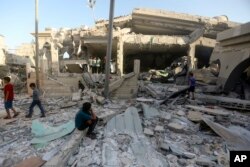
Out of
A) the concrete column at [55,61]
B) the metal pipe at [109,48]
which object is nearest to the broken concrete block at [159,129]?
the metal pipe at [109,48]

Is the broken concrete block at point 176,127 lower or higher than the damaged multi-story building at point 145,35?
lower

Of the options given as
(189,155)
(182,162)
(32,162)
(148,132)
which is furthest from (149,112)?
(32,162)

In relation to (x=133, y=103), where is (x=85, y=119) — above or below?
above

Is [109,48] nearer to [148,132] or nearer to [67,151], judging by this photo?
[148,132]

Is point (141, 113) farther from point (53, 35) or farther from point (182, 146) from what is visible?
point (53, 35)

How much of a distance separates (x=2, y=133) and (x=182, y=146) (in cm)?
490

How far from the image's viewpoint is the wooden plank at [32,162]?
4496mm

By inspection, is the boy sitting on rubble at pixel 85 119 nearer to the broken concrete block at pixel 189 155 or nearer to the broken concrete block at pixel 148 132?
the broken concrete block at pixel 148 132

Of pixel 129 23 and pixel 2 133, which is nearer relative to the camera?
pixel 2 133

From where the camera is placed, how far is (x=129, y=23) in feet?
59.2

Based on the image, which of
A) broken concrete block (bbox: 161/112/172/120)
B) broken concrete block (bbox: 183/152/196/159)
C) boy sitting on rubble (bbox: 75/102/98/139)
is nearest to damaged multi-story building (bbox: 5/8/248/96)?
broken concrete block (bbox: 161/112/172/120)

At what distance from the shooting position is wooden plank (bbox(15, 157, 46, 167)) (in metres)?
4.50

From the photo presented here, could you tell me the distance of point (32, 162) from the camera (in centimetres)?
461

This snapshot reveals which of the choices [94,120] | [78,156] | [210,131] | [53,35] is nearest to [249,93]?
[210,131]
